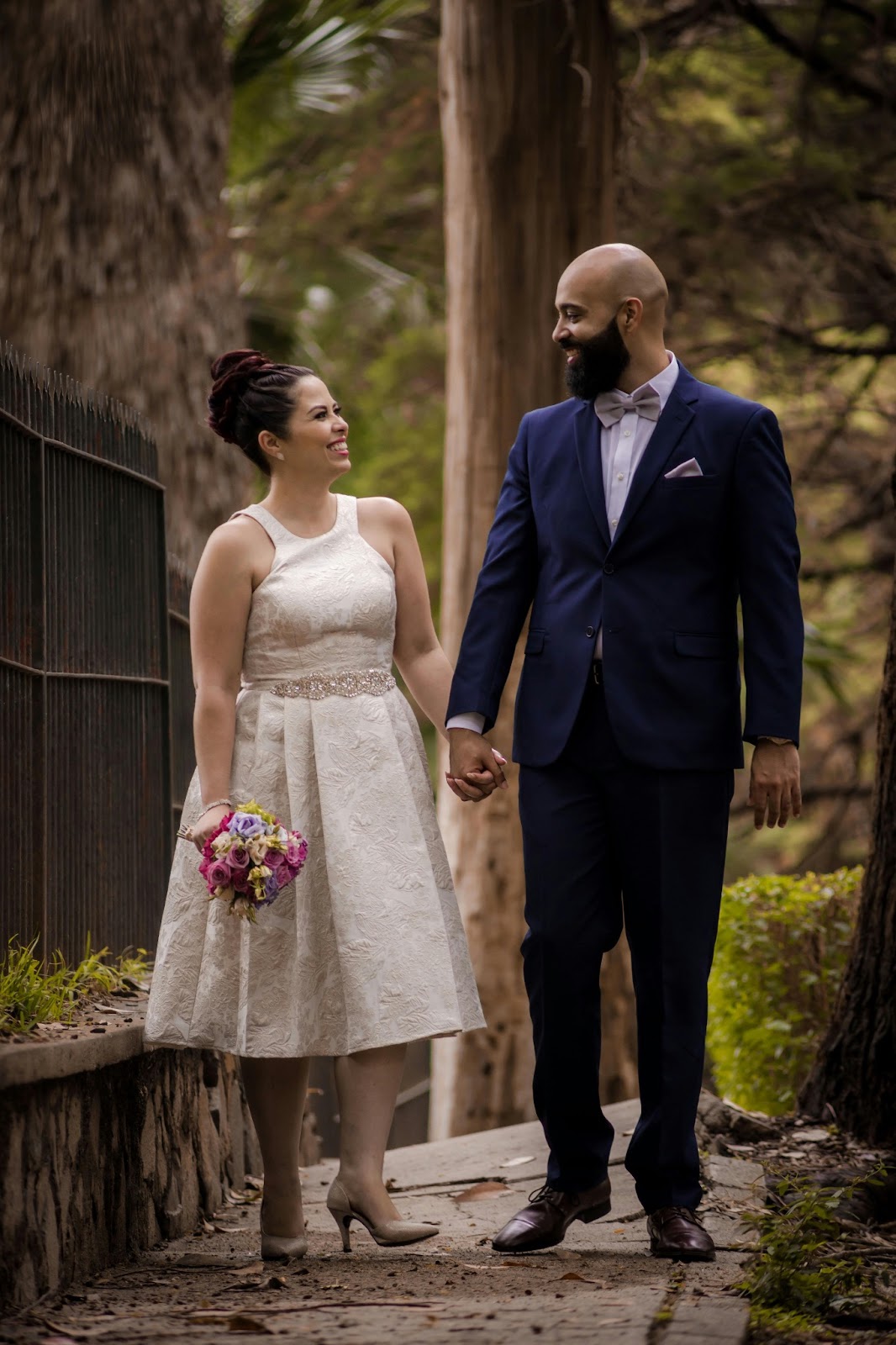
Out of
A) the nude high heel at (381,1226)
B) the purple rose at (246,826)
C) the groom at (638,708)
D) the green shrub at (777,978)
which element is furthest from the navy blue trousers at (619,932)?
the green shrub at (777,978)

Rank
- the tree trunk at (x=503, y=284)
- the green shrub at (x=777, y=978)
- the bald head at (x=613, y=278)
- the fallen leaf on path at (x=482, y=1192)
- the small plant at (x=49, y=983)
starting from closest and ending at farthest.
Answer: the small plant at (x=49, y=983) < the bald head at (x=613, y=278) < the fallen leaf on path at (x=482, y=1192) < the green shrub at (x=777, y=978) < the tree trunk at (x=503, y=284)

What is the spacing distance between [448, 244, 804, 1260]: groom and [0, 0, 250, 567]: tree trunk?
6.47m

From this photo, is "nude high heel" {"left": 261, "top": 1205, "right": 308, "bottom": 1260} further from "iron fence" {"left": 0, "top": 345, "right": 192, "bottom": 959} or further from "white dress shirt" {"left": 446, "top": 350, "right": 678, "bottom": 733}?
"white dress shirt" {"left": 446, "top": 350, "right": 678, "bottom": 733}

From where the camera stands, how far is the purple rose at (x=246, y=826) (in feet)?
12.1

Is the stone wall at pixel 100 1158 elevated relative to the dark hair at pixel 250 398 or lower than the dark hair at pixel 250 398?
lower

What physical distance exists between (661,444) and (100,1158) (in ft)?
7.34

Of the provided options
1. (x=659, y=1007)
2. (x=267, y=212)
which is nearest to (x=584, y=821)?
(x=659, y=1007)

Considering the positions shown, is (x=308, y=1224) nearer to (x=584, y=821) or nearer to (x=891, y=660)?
(x=584, y=821)

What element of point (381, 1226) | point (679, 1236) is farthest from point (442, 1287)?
point (679, 1236)

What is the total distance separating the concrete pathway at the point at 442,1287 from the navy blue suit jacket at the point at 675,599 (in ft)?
3.89

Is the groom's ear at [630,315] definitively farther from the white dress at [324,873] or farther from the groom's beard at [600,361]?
the white dress at [324,873]

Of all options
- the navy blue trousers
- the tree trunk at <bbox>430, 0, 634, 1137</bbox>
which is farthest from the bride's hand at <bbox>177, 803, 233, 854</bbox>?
the tree trunk at <bbox>430, 0, 634, 1137</bbox>

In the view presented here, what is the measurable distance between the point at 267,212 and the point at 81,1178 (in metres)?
11.6

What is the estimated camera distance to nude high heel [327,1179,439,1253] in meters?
3.79
